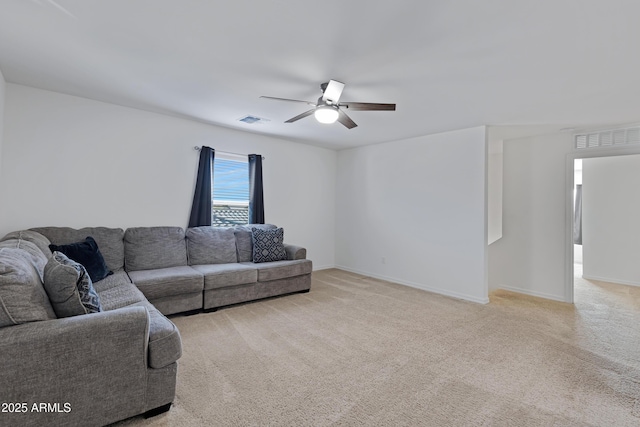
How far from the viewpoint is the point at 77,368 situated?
61.7 inches

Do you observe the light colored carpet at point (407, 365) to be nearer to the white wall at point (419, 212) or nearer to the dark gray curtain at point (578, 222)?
the white wall at point (419, 212)

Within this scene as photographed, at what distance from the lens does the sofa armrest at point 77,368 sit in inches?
56.7

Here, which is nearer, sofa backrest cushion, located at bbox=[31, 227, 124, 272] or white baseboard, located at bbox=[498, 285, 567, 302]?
sofa backrest cushion, located at bbox=[31, 227, 124, 272]

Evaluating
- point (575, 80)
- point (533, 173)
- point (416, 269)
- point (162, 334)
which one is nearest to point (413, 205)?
point (416, 269)

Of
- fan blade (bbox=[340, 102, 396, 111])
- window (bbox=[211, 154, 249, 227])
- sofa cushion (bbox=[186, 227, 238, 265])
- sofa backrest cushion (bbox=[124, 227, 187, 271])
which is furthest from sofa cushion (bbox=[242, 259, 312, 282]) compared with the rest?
fan blade (bbox=[340, 102, 396, 111])

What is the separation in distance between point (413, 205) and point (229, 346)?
366 cm

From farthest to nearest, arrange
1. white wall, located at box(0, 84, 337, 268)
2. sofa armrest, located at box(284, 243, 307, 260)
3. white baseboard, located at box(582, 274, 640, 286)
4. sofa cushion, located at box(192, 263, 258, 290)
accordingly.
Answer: white baseboard, located at box(582, 274, 640, 286), sofa armrest, located at box(284, 243, 307, 260), sofa cushion, located at box(192, 263, 258, 290), white wall, located at box(0, 84, 337, 268)

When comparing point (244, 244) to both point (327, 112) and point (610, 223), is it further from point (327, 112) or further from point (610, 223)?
point (610, 223)

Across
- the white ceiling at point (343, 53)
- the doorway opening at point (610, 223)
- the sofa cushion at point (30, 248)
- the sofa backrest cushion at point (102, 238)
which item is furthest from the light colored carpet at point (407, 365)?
the white ceiling at point (343, 53)

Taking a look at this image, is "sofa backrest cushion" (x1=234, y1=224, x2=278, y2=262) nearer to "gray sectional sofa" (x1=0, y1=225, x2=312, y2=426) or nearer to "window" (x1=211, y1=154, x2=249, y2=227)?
"window" (x1=211, y1=154, x2=249, y2=227)

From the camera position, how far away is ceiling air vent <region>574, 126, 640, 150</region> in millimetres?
3932

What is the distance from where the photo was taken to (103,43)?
2.33m

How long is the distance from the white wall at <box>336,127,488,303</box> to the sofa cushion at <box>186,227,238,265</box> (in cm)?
263

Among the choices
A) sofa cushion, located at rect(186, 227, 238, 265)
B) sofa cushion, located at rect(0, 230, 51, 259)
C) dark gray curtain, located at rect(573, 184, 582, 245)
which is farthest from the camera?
dark gray curtain, located at rect(573, 184, 582, 245)
